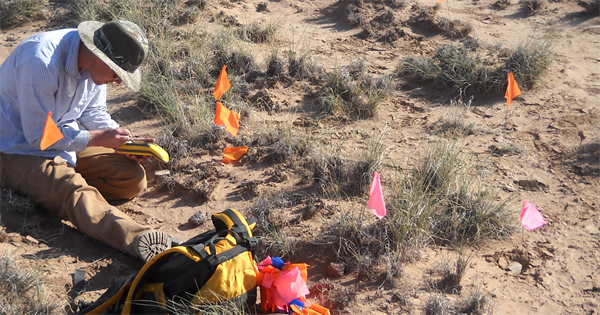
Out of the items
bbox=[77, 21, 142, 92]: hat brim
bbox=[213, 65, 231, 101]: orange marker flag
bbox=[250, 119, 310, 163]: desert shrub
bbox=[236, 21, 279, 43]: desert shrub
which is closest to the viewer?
bbox=[77, 21, 142, 92]: hat brim

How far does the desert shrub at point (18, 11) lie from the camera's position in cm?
672

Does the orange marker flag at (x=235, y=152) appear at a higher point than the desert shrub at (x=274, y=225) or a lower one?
higher

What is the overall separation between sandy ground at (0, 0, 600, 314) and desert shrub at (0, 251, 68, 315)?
0.16 metres

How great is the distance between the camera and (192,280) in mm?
2910

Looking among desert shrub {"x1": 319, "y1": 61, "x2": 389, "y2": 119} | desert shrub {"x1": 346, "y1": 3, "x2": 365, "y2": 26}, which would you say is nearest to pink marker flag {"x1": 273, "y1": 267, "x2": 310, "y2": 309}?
desert shrub {"x1": 319, "y1": 61, "x2": 389, "y2": 119}

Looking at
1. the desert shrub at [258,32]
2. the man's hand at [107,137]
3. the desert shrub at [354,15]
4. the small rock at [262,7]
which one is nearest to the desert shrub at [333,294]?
the man's hand at [107,137]

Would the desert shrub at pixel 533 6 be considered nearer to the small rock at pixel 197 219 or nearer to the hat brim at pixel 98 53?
the small rock at pixel 197 219

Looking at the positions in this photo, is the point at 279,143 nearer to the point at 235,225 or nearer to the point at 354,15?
the point at 235,225

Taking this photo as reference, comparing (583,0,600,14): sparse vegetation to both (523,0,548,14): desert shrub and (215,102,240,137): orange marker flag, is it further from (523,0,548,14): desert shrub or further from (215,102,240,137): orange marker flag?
(215,102,240,137): orange marker flag

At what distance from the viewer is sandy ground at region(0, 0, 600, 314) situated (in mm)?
3379

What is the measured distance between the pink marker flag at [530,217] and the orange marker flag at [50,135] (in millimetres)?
2966

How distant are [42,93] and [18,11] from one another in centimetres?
395

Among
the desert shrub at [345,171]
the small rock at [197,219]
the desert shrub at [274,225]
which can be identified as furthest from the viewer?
the desert shrub at [345,171]

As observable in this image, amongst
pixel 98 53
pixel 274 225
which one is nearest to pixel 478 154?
pixel 274 225
